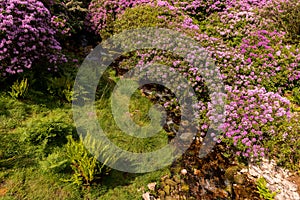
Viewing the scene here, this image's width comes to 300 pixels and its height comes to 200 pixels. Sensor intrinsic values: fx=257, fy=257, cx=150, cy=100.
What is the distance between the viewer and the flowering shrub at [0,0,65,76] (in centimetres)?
641

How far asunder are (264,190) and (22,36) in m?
6.96

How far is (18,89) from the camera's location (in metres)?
6.56

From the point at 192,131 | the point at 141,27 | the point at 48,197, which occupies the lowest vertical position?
the point at 48,197

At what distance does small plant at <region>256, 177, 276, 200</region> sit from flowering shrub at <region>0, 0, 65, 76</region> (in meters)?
6.10

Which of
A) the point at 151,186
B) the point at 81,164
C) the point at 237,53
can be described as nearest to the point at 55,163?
the point at 81,164

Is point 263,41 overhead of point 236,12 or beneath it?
beneath

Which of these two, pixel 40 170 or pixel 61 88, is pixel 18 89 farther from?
pixel 40 170

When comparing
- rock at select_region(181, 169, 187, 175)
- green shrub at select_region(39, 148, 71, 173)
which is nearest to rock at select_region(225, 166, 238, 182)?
rock at select_region(181, 169, 187, 175)

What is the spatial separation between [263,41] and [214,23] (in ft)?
6.14

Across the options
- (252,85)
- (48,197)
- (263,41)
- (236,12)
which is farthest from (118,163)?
(236,12)

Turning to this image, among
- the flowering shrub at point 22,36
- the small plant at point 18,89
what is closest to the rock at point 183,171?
the small plant at point 18,89

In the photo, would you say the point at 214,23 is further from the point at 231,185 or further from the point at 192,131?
A: the point at 231,185

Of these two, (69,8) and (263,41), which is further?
(69,8)

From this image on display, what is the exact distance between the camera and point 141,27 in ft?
28.7
